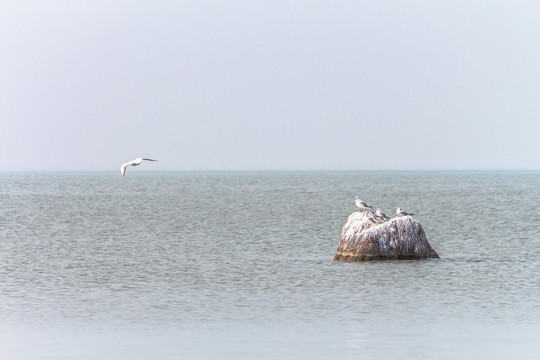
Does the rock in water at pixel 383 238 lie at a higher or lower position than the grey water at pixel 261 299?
higher

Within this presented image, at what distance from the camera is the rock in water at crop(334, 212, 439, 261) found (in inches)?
1176

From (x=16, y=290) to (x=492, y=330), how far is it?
46.0ft

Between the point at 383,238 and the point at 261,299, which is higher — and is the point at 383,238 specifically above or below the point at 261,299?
above

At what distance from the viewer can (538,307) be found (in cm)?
2156

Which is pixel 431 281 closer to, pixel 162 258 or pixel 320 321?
pixel 320 321

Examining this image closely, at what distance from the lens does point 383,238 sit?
29953mm

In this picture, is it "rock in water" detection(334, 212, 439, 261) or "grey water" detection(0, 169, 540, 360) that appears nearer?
"grey water" detection(0, 169, 540, 360)

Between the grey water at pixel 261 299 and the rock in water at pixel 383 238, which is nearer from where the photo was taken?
the grey water at pixel 261 299

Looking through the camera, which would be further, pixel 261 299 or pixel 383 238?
pixel 383 238

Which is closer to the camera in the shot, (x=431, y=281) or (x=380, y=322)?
(x=380, y=322)

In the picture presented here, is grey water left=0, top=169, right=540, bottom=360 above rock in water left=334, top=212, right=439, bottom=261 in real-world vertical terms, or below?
below

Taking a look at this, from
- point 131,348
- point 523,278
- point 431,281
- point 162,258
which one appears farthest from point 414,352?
point 162,258

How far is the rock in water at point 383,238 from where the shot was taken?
98.0 feet

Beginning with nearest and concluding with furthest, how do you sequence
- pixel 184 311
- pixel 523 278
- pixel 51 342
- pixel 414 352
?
pixel 414 352 → pixel 51 342 → pixel 184 311 → pixel 523 278
